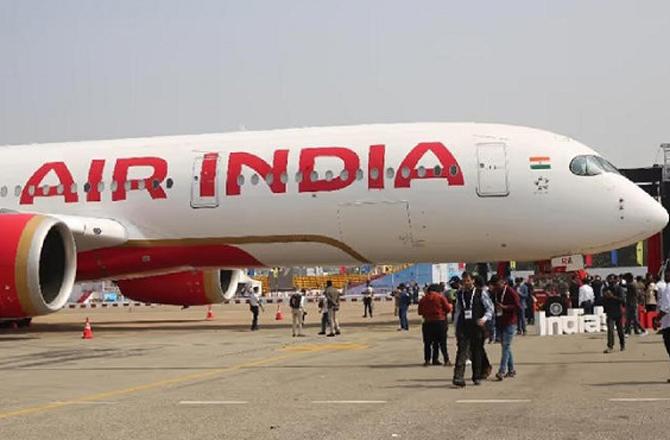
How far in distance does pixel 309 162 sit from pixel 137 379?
12.1 metres

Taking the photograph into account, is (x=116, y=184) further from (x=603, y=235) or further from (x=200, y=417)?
(x=200, y=417)

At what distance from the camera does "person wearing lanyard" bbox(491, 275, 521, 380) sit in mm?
13547

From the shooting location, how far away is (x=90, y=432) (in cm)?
916

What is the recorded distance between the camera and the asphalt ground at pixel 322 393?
358 inches

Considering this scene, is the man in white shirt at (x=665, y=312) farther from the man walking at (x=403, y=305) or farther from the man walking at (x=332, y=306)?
the man walking at (x=403, y=305)

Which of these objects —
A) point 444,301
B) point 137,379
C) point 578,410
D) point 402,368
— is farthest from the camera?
point 444,301

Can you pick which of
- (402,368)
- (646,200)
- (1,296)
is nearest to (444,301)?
(402,368)

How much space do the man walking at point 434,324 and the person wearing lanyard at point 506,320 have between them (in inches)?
70.4

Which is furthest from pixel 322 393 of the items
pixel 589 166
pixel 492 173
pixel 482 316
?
pixel 589 166

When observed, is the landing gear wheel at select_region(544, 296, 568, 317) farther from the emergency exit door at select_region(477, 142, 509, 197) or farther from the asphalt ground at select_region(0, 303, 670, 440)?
the asphalt ground at select_region(0, 303, 670, 440)

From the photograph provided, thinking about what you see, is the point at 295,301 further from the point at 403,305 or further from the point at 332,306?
the point at 403,305

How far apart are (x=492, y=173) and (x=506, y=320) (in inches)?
429

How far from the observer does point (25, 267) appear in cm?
2345

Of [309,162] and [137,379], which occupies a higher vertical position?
[309,162]
